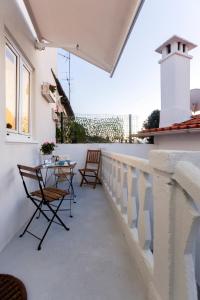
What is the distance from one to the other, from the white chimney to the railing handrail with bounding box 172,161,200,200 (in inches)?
230

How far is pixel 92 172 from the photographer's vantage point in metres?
6.29

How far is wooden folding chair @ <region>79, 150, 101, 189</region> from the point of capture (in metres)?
5.90

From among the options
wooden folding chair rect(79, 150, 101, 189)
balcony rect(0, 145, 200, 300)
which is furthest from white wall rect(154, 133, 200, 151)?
balcony rect(0, 145, 200, 300)

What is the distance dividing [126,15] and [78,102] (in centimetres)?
1148

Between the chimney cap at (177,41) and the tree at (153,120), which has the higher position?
the chimney cap at (177,41)

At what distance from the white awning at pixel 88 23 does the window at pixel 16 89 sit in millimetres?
680

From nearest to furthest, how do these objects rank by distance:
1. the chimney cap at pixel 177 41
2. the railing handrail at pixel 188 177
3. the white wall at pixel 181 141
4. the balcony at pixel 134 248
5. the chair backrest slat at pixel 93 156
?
the railing handrail at pixel 188 177
the balcony at pixel 134 248
the white wall at pixel 181 141
the chair backrest slat at pixel 93 156
the chimney cap at pixel 177 41

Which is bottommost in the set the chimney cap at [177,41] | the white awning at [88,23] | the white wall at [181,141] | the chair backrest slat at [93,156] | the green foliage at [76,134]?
the chair backrest slat at [93,156]

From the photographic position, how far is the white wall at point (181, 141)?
5.00m

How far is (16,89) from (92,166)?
3743mm

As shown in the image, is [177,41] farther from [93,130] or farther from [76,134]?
[76,134]

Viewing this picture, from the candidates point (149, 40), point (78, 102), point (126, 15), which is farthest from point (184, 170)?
point (78, 102)

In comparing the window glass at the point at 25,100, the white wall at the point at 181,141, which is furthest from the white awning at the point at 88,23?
the white wall at the point at 181,141

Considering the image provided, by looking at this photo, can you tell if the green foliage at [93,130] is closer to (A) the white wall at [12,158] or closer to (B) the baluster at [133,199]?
(A) the white wall at [12,158]
